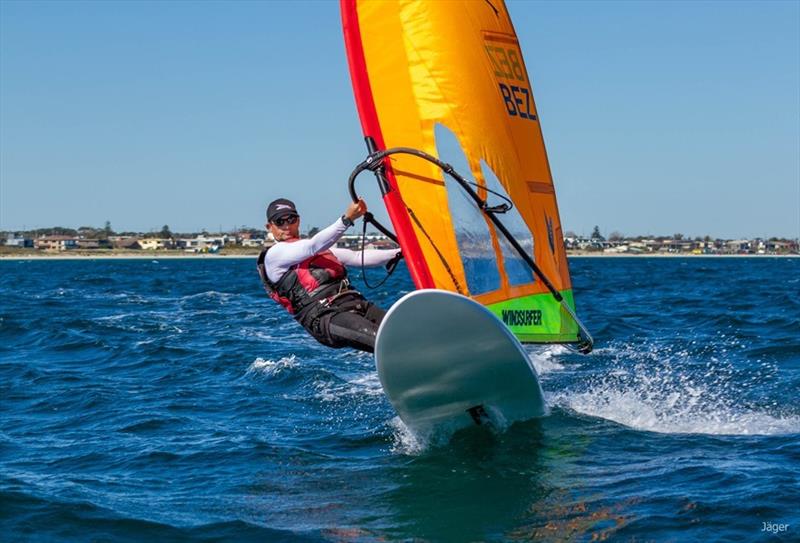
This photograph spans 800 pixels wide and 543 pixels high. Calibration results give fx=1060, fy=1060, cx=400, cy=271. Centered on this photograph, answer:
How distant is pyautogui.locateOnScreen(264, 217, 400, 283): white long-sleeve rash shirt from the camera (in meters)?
7.64

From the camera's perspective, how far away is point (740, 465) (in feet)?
24.3

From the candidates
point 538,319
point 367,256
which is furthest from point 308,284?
point 538,319

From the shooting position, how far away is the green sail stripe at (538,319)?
870cm

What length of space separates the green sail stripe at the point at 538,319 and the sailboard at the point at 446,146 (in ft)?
0.05

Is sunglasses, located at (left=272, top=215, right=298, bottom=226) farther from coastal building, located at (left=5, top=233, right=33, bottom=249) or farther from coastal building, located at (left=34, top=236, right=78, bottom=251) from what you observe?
coastal building, located at (left=5, top=233, right=33, bottom=249)

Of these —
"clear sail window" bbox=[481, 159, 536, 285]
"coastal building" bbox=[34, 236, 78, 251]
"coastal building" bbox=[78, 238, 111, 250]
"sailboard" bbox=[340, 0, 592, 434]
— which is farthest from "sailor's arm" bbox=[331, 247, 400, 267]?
"coastal building" bbox=[34, 236, 78, 251]

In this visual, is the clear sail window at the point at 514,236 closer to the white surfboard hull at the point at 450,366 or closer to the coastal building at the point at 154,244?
the white surfboard hull at the point at 450,366

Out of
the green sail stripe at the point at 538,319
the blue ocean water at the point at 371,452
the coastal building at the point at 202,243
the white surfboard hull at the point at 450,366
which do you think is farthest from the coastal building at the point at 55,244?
the white surfboard hull at the point at 450,366

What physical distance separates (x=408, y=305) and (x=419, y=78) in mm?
2202

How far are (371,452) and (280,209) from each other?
80.6 inches

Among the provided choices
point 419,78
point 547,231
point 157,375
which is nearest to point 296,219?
point 419,78

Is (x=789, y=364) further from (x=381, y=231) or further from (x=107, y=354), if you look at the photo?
(x=107, y=354)

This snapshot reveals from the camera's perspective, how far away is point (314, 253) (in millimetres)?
7844

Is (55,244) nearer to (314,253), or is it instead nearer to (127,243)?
(127,243)
